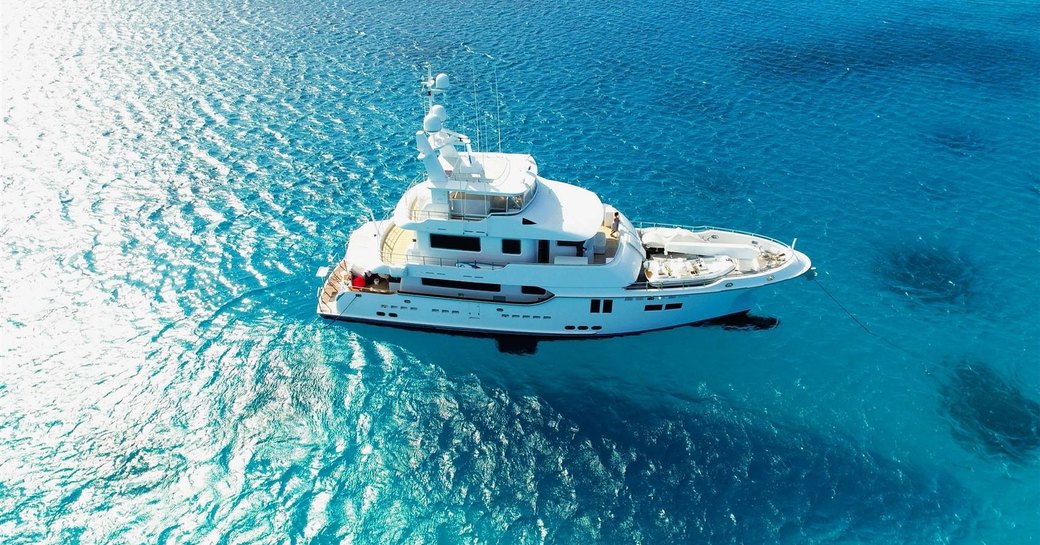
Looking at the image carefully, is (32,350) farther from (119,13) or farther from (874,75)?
(874,75)

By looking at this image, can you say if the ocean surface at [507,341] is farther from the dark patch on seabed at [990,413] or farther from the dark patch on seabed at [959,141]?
the dark patch on seabed at [959,141]

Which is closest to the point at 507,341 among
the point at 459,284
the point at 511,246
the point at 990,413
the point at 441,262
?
the point at 459,284

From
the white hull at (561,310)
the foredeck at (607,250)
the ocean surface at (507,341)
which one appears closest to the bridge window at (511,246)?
the white hull at (561,310)

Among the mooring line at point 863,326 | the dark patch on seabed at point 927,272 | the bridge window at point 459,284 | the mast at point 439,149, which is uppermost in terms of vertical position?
the mast at point 439,149

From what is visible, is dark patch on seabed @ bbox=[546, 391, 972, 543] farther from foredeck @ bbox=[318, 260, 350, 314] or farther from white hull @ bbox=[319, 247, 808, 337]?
foredeck @ bbox=[318, 260, 350, 314]

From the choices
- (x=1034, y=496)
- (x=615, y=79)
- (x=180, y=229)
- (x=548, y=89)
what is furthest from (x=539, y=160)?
(x=1034, y=496)

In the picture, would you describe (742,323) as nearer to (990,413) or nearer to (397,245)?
(990,413)
